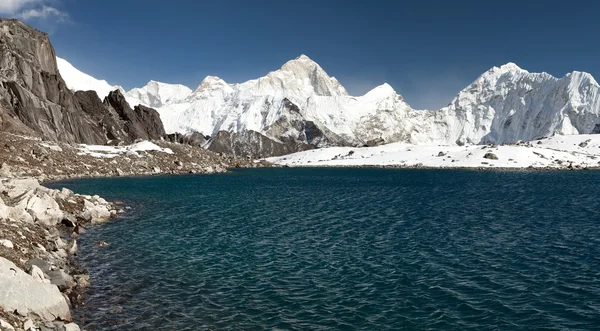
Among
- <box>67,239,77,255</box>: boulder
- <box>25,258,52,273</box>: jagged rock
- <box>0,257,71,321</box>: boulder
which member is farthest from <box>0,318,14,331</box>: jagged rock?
<box>67,239,77,255</box>: boulder

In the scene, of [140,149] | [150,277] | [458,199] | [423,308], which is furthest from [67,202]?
[140,149]

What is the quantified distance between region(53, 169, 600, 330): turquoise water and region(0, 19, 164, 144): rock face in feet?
381

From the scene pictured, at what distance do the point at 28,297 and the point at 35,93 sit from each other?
168857mm

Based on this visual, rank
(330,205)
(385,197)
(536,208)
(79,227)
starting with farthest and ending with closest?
(385,197)
(330,205)
(536,208)
(79,227)

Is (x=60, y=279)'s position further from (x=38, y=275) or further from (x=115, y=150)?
(x=115, y=150)

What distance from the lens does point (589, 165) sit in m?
182

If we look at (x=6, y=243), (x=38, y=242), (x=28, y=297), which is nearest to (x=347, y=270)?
(x=28, y=297)

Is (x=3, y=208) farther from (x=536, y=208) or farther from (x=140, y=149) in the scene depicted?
(x=140, y=149)

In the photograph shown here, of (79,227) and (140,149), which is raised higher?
(140,149)

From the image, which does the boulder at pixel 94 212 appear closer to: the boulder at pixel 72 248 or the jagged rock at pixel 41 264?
the boulder at pixel 72 248

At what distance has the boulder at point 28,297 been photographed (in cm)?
1917

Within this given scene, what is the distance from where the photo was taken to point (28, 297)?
20094 millimetres

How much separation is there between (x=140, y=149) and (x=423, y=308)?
6171 inches

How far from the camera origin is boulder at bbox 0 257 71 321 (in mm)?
19172
